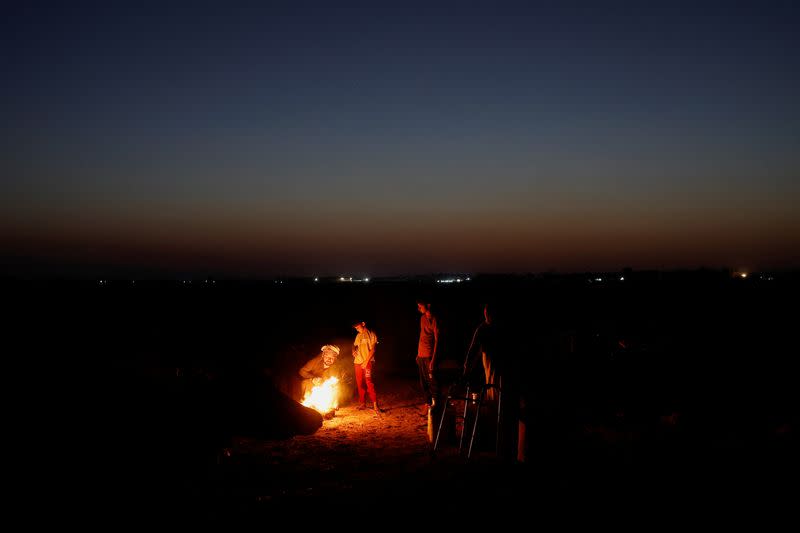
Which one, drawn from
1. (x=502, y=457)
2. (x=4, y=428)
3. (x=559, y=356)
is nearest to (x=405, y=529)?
(x=502, y=457)

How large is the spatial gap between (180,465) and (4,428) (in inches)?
84.6

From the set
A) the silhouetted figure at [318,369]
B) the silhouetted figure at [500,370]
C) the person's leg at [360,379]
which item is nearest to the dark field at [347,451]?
the silhouetted figure at [500,370]

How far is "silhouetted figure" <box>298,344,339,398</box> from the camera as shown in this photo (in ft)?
36.8

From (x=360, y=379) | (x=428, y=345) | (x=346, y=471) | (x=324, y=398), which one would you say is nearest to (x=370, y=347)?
(x=360, y=379)

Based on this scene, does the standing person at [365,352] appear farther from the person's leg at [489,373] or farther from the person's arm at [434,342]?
the person's leg at [489,373]

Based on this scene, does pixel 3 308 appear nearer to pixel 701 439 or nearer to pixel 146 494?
pixel 146 494

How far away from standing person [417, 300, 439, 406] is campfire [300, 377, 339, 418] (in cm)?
190

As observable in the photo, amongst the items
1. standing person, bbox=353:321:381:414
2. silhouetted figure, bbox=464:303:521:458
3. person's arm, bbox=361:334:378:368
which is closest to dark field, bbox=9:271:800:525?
silhouetted figure, bbox=464:303:521:458

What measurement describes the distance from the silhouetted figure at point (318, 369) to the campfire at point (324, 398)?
0.11 metres

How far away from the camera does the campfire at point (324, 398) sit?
10.8 metres

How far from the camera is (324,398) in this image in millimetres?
11008

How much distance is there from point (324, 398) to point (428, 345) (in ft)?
7.85

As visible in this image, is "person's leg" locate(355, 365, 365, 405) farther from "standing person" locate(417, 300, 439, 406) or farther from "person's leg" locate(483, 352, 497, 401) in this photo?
"person's leg" locate(483, 352, 497, 401)

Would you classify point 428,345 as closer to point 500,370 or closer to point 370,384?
point 370,384
